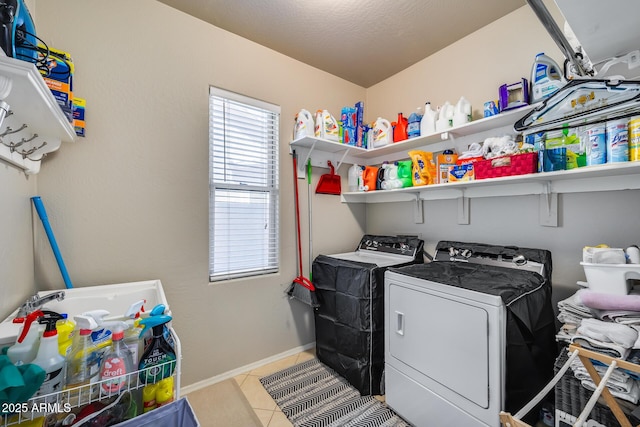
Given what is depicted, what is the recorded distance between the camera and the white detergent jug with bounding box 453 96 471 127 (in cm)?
198

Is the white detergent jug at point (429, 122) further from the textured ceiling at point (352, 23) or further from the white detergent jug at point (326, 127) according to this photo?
the white detergent jug at point (326, 127)

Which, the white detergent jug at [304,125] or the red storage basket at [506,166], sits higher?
the white detergent jug at [304,125]

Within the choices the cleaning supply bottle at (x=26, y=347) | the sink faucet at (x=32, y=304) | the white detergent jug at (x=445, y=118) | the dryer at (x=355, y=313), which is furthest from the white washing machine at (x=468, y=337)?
the sink faucet at (x=32, y=304)

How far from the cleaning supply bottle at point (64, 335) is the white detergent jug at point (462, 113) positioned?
7.84 ft

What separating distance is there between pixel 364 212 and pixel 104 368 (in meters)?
2.59

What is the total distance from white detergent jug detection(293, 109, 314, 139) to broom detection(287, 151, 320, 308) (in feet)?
0.70

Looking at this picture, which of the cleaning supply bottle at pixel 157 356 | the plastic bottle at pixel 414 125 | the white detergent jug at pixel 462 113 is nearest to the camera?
the cleaning supply bottle at pixel 157 356

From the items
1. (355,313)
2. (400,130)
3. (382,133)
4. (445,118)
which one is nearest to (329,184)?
(382,133)

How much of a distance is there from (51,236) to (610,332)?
2637 millimetres

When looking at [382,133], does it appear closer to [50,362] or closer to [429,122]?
[429,122]

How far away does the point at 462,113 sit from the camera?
1989mm

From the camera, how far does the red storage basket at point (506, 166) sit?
5.12 ft

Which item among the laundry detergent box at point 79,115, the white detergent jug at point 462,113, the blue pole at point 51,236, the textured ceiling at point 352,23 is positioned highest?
the textured ceiling at point 352,23

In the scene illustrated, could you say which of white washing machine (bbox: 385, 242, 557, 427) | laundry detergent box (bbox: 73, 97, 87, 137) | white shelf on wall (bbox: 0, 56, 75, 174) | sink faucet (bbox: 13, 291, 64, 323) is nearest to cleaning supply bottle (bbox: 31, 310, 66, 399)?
sink faucet (bbox: 13, 291, 64, 323)
